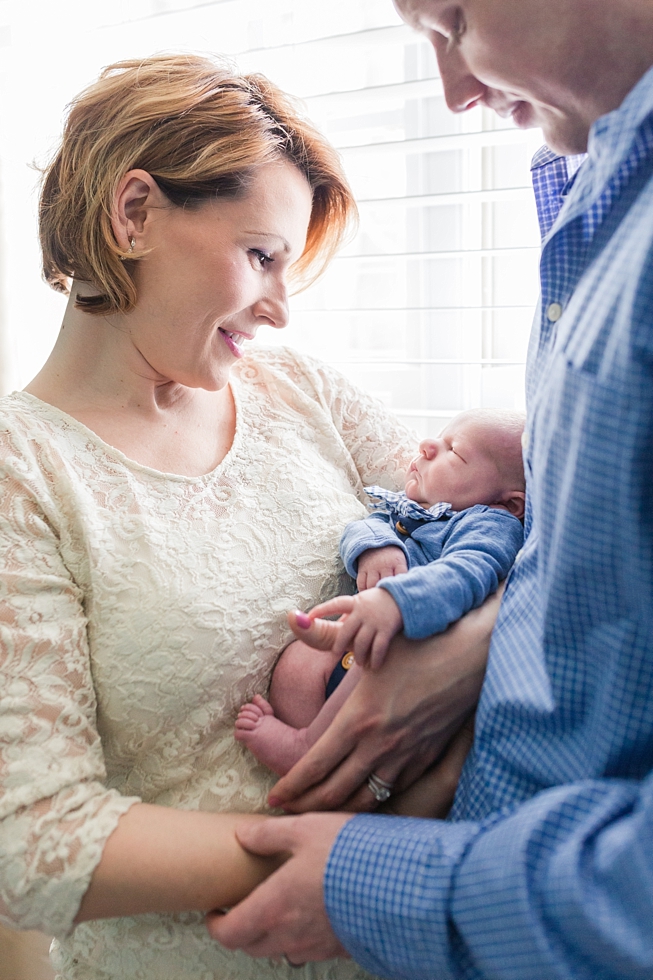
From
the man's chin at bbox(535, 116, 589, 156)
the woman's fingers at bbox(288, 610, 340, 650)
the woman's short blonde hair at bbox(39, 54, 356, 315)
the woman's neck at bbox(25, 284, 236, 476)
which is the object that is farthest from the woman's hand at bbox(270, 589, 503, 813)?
the woman's short blonde hair at bbox(39, 54, 356, 315)

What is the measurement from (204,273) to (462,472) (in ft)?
1.90

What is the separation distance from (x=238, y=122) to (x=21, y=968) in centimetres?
186

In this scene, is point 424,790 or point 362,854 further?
point 424,790

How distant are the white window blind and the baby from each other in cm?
47

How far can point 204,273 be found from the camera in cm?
131

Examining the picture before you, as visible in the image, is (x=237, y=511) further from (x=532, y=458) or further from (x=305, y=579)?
(x=532, y=458)

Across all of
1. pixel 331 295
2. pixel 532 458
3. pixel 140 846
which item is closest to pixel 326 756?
pixel 140 846

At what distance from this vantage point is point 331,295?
7.06ft

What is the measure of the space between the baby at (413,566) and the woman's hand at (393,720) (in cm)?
3

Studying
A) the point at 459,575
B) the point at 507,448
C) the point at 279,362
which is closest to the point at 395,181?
the point at 279,362

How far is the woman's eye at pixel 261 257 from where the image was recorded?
1.37 meters

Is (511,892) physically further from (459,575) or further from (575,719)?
(459,575)

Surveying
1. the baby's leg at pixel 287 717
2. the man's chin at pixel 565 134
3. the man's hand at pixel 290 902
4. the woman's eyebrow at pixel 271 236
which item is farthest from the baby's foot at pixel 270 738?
the man's chin at pixel 565 134

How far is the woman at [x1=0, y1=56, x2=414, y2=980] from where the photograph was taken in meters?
1.02
